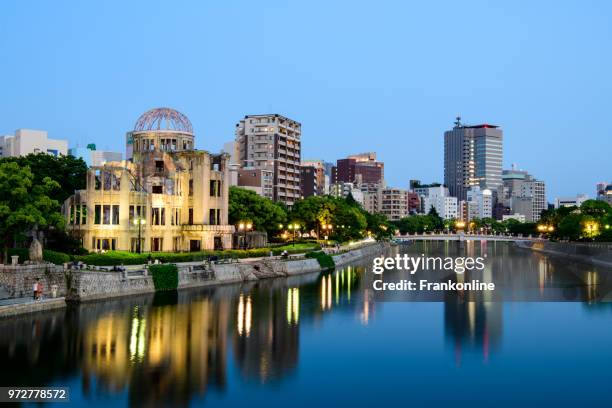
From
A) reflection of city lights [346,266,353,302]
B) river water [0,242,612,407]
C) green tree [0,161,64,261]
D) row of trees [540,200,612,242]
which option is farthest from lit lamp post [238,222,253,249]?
row of trees [540,200,612,242]

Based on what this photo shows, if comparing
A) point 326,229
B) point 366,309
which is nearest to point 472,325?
point 366,309

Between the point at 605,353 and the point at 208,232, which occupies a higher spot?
the point at 208,232

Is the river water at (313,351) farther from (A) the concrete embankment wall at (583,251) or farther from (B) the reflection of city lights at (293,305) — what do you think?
(A) the concrete embankment wall at (583,251)

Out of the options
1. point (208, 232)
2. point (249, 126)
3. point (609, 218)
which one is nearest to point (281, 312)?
point (208, 232)

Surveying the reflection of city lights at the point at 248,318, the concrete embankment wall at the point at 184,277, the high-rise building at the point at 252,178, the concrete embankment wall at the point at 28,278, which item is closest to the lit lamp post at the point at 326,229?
the high-rise building at the point at 252,178

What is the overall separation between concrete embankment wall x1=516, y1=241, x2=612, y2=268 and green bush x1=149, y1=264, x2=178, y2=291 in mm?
68952

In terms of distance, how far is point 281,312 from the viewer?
56.3m

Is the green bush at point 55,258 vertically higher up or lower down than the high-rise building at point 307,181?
lower down

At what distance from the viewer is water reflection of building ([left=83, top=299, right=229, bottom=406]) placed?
32.9 meters

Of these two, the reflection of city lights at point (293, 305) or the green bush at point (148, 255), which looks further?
the green bush at point (148, 255)

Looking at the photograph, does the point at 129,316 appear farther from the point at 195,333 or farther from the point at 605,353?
the point at 605,353

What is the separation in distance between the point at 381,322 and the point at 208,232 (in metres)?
37.3

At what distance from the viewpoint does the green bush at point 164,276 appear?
209 feet

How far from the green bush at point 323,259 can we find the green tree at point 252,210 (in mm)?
10730
